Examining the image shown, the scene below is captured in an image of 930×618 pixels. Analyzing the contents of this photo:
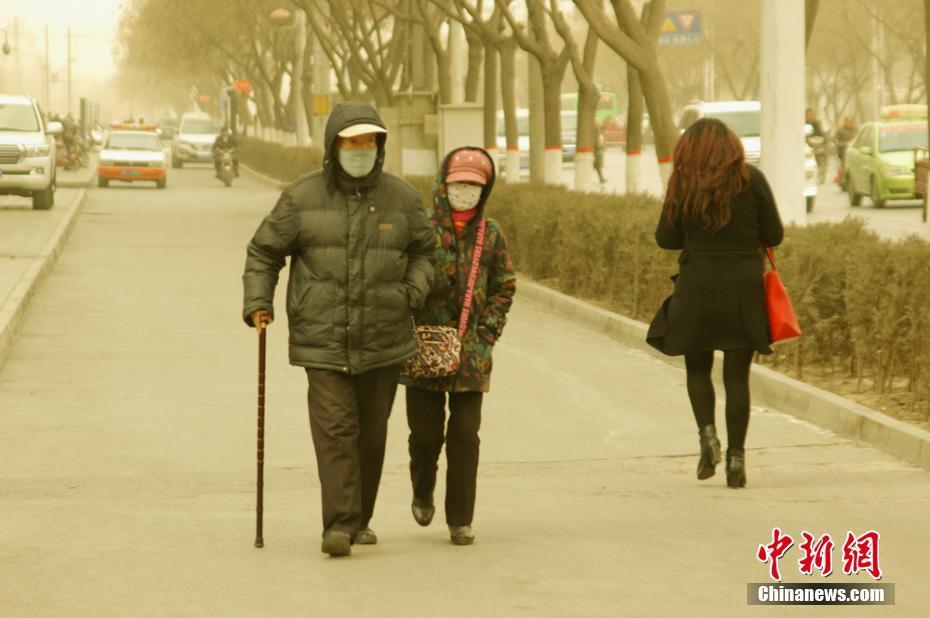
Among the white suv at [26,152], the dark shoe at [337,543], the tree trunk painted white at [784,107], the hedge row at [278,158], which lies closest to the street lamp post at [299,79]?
the hedge row at [278,158]

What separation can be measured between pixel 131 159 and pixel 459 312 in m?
40.9

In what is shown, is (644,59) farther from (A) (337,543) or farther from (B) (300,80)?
(B) (300,80)

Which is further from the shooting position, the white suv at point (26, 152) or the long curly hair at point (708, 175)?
the white suv at point (26, 152)

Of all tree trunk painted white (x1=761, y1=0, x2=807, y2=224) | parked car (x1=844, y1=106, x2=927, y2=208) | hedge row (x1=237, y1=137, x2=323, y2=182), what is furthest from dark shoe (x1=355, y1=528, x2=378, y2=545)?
hedge row (x1=237, y1=137, x2=323, y2=182)

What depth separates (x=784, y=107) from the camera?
14477 mm

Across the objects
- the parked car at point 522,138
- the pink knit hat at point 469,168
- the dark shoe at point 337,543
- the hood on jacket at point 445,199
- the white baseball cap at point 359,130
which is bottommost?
the dark shoe at point 337,543

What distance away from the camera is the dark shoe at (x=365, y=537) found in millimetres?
7301

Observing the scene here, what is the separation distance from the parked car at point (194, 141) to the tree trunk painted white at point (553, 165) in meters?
44.7

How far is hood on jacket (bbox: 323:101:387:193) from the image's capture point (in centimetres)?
696

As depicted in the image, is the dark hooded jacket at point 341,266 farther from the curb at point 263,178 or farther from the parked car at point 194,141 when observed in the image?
the parked car at point 194,141

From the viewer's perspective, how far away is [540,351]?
14406 millimetres

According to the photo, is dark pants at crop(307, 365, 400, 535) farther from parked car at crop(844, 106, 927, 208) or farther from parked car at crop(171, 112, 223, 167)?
parked car at crop(171, 112, 223, 167)

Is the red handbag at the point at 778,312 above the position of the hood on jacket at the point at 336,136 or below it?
below

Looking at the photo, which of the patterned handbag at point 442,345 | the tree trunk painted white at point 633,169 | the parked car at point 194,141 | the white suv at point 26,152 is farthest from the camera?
the parked car at point 194,141
